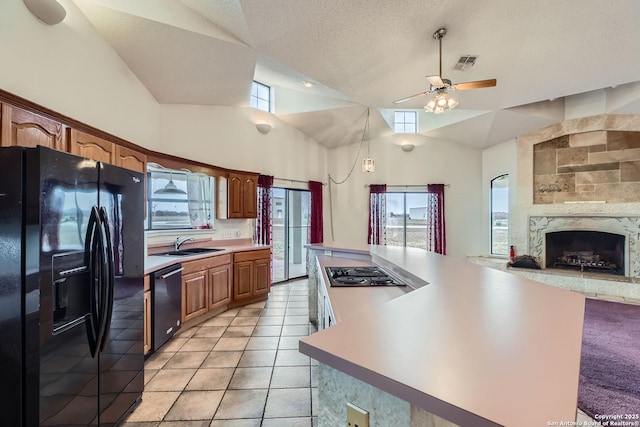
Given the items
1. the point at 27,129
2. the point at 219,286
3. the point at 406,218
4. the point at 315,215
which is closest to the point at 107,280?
the point at 27,129

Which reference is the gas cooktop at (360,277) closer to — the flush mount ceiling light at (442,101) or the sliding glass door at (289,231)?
the flush mount ceiling light at (442,101)

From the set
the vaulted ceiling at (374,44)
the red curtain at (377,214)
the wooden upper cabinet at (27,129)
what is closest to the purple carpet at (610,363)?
the vaulted ceiling at (374,44)

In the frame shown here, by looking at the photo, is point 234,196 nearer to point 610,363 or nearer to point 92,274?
point 92,274

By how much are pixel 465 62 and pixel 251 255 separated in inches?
150

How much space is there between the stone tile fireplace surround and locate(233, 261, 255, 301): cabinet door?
16.3ft

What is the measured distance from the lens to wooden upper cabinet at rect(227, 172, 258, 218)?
14.8 feet

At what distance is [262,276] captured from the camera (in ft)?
15.0

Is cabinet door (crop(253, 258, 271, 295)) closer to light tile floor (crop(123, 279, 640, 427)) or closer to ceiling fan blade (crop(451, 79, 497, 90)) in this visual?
light tile floor (crop(123, 279, 640, 427))

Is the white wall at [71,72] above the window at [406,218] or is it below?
above

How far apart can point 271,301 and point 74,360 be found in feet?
10.6

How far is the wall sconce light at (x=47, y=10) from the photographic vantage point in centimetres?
201

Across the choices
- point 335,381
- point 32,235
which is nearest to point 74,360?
point 32,235

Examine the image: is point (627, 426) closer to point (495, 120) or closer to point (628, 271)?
point (628, 271)

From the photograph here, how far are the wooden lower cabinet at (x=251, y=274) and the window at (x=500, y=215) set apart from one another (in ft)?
16.5
